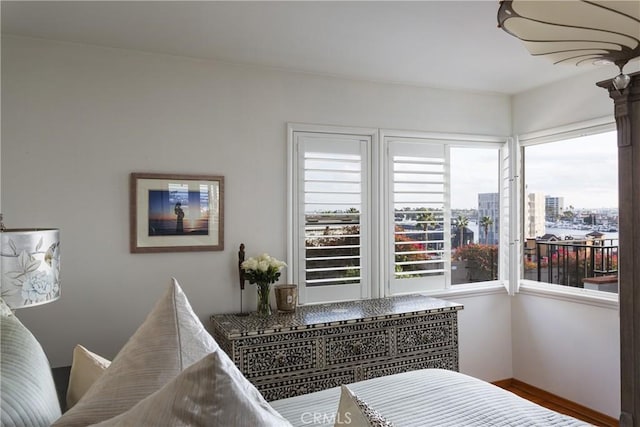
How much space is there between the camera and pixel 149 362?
43.6 inches

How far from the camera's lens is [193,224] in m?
3.12

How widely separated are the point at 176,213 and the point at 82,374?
1778 millimetres

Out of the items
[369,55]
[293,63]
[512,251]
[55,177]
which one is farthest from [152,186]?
[512,251]

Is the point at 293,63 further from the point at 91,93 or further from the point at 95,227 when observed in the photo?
the point at 95,227

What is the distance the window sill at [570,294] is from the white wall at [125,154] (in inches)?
83.0

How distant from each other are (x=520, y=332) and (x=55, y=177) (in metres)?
3.80

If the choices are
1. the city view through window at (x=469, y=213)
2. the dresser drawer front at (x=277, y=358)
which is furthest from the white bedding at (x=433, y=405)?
the city view through window at (x=469, y=213)

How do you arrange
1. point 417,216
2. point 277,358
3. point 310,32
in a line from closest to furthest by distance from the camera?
1. point 310,32
2. point 277,358
3. point 417,216

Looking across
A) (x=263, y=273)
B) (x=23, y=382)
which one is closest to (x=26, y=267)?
(x=23, y=382)

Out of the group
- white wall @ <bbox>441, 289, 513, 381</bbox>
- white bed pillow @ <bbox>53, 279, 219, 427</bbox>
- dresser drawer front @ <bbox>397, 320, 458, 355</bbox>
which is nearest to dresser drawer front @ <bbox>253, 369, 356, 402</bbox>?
dresser drawer front @ <bbox>397, 320, 458, 355</bbox>

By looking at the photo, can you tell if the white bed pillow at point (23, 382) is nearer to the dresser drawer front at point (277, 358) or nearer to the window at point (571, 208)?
the dresser drawer front at point (277, 358)

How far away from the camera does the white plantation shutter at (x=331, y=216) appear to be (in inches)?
136

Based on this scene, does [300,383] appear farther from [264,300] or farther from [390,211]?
[390,211]

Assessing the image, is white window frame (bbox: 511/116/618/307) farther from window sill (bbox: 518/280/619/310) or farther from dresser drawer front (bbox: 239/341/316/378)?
dresser drawer front (bbox: 239/341/316/378)
